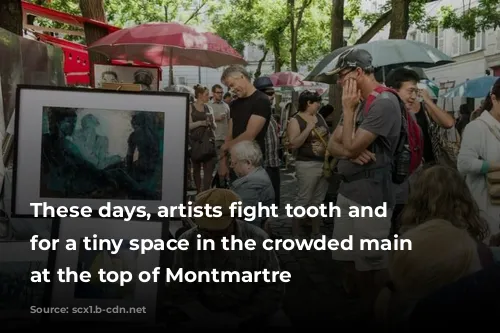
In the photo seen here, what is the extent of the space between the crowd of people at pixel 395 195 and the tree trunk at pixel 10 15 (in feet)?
7.90

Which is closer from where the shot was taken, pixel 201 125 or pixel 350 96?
pixel 350 96

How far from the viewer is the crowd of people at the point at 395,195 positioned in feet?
7.09

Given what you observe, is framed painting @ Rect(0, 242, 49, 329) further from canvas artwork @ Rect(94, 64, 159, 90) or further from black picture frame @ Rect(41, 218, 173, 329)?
canvas artwork @ Rect(94, 64, 159, 90)

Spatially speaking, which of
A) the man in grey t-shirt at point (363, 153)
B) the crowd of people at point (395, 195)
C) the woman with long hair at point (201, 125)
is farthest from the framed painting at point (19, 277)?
the woman with long hair at point (201, 125)

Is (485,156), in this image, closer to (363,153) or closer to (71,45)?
(363,153)

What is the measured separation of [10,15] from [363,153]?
13.9 feet

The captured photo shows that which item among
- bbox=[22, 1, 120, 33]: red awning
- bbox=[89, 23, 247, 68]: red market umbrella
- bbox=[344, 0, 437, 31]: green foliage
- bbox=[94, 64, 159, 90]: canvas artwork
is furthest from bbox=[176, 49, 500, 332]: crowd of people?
bbox=[344, 0, 437, 31]: green foliage

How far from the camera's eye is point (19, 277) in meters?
3.14

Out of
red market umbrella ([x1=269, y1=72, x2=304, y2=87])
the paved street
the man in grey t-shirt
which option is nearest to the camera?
the paved street

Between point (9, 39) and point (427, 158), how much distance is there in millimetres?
3252

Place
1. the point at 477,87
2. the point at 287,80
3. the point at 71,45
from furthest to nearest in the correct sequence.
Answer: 1. the point at 287,80
2. the point at 477,87
3. the point at 71,45

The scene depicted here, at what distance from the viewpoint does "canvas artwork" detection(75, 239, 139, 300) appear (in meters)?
3.00

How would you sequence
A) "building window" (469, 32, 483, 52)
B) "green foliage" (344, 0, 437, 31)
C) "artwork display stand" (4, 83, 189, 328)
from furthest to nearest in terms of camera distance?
1. "building window" (469, 32, 483, 52)
2. "green foliage" (344, 0, 437, 31)
3. "artwork display stand" (4, 83, 189, 328)

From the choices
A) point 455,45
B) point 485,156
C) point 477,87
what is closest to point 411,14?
point 477,87
